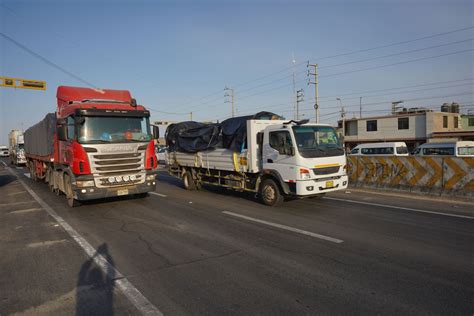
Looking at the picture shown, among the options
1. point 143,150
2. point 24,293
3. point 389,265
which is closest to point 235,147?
point 143,150

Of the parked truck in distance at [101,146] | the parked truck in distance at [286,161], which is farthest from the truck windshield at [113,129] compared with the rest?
the parked truck in distance at [286,161]

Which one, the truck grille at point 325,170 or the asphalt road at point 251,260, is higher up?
the truck grille at point 325,170

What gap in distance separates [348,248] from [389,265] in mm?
891

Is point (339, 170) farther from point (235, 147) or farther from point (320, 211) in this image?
point (235, 147)

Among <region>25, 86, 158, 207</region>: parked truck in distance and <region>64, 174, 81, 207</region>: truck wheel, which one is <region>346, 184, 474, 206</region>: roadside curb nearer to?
<region>25, 86, 158, 207</region>: parked truck in distance

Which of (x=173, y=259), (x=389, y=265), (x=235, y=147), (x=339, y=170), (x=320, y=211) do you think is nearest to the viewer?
(x=389, y=265)

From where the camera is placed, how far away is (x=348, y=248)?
587 cm

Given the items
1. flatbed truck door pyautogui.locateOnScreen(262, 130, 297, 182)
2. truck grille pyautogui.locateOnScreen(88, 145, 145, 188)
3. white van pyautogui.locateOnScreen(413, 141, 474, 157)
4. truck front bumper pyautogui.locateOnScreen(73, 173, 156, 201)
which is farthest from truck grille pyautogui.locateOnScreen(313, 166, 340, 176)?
white van pyautogui.locateOnScreen(413, 141, 474, 157)

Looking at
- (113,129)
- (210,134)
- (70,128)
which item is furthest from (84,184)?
(210,134)

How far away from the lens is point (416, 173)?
1233 cm

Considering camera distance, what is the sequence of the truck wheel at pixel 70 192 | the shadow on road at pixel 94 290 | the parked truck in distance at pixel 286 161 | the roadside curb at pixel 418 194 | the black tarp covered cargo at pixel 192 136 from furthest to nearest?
the black tarp covered cargo at pixel 192 136 → the roadside curb at pixel 418 194 → the truck wheel at pixel 70 192 → the parked truck in distance at pixel 286 161 → the shadow on road at pixel 94 290

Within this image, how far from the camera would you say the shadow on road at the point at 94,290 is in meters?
3.89

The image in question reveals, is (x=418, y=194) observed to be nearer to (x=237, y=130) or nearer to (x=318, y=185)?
(x=318, y=185)

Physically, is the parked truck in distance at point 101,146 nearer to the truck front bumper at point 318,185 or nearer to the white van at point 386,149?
the truck front bumper at point 318,185
